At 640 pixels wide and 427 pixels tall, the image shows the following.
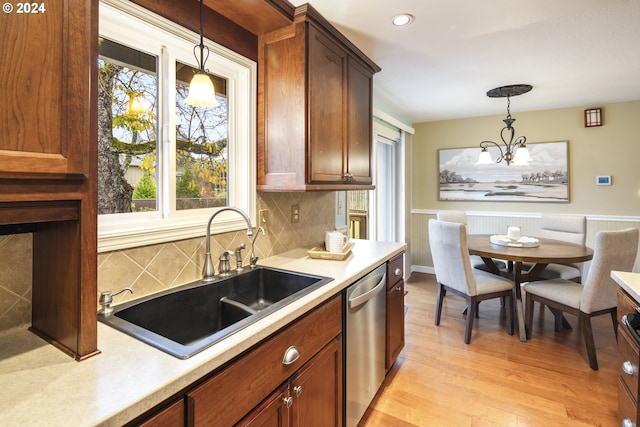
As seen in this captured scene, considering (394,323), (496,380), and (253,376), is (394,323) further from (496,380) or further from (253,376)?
(253,376)

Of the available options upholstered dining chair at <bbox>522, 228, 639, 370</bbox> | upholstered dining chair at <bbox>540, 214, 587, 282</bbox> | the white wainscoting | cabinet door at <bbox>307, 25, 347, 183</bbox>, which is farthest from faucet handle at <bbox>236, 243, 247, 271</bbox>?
the white wainscoting

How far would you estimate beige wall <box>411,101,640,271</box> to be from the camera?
384cm

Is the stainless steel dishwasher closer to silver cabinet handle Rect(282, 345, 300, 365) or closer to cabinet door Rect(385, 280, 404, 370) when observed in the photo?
cabinet door Rect(385, 280, 404, 370)

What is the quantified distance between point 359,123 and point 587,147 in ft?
11.3

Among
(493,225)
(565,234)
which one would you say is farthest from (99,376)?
(493,225)

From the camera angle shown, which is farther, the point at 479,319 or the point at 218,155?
the point at 479,319

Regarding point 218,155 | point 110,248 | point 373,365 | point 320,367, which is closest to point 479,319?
point 373,365

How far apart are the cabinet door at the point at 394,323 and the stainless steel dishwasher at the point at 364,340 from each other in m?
0.08

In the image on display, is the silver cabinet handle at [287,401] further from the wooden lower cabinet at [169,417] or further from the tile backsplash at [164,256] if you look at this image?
the tile backsplash at [164,256]

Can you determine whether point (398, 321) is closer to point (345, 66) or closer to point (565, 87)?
point (345, 66)

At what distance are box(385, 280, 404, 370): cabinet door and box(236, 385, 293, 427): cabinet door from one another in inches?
43.6

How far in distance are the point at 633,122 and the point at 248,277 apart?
4.80 metres

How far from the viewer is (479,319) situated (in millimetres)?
3197

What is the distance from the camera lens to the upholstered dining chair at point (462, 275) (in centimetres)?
268
